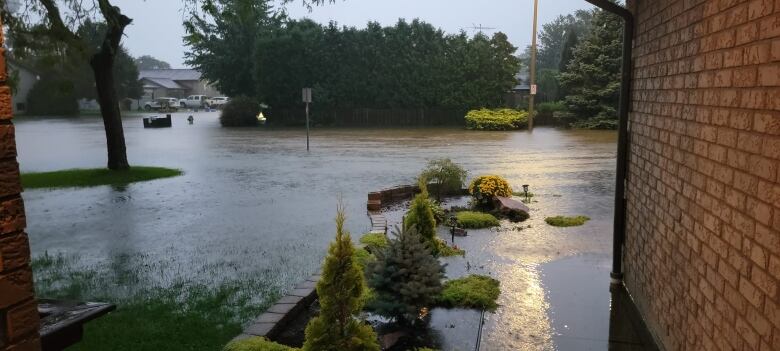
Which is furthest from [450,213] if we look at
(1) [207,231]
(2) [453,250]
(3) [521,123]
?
(3) [521,123]

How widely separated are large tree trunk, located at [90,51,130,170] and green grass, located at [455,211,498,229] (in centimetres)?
1095

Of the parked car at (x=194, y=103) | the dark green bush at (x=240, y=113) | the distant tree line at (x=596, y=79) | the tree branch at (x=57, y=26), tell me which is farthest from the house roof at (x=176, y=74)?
the tree branch at (x=57, y=26)

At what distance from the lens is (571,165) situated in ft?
56.5

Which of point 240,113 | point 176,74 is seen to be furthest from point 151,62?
point 240,113

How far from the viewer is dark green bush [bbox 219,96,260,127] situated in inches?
1593

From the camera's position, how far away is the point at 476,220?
29.3 ft

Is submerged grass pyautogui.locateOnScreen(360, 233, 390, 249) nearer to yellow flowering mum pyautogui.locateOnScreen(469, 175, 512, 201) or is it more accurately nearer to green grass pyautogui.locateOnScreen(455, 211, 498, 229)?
green grass pyautogui.locateOnScreen(455, 211, 498, 229)

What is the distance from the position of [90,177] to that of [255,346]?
508 inches

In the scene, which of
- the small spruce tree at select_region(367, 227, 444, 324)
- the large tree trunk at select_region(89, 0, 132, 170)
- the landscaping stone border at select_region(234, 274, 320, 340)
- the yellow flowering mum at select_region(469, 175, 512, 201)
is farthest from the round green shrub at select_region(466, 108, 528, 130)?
the small spruce tree at select_region(367, 227, 444, 324)

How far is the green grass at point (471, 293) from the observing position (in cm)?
521

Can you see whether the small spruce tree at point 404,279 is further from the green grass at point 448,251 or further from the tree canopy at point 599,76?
the tree canopy at point 599,76

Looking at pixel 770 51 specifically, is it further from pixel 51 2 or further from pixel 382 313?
pixel 51 2

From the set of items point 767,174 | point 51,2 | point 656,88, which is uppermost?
point 51,2

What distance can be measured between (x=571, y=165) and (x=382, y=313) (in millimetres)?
13720
